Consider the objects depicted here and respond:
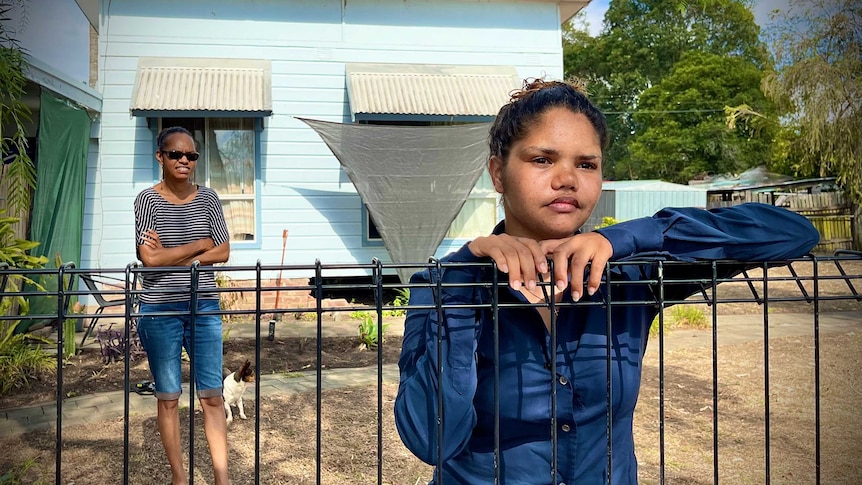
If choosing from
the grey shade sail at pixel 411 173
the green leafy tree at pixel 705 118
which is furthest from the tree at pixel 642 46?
the grey shade sail at pixel 411 173

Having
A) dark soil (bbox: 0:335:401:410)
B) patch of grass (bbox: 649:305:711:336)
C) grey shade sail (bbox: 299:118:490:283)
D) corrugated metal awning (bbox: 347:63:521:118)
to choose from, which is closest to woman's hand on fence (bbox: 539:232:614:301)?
dark soil (bbox: 0:335:401:410)

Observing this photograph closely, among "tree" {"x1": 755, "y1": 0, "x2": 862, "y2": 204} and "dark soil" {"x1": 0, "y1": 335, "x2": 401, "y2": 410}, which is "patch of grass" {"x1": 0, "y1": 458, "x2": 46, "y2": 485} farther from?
"tree" {"x1": 755, "y1": 0, "x2": 862, "y2": 204}

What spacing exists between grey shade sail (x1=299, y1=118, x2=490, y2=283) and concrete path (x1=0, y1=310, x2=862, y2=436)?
121cm

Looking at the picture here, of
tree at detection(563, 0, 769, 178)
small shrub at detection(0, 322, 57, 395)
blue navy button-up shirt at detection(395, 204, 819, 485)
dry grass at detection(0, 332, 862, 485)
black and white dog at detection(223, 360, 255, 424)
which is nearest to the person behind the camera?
blue navy button-up shirt at detection(395, 204, 819, 485)

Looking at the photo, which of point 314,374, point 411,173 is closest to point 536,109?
point 314,374

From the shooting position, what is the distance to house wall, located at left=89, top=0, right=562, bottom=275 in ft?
28.8

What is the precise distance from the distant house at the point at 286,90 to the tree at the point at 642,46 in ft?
94.9

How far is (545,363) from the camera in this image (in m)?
1.46

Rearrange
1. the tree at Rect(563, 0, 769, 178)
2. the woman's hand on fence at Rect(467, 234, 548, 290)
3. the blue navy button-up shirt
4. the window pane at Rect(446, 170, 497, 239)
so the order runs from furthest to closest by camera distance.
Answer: the tree at Rect(563, 0, 769, 178) → the window pane at Rect(446, 170, 497, 239) → the blue navy button-up shirt → the woman's hand on fence at Rect(467, 234, 548, 290)

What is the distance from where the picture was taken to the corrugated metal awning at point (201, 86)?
8.25 metres

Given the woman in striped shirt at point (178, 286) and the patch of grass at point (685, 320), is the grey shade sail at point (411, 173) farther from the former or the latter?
the woman in striped shirt at point (178, 286)

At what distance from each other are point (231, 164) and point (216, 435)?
21.4 feet

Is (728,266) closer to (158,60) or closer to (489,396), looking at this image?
(489,396)

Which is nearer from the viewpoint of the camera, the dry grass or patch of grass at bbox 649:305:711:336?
the dry grass
